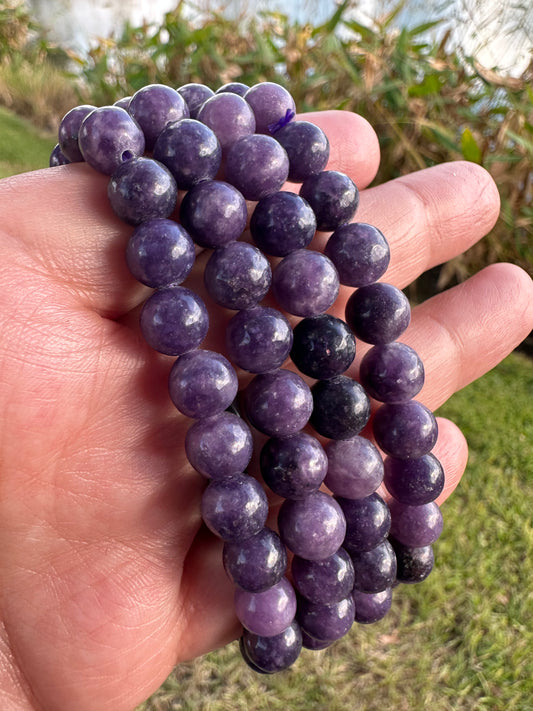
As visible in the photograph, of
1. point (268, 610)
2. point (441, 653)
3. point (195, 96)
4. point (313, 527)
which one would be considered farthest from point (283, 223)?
point (441, 653)

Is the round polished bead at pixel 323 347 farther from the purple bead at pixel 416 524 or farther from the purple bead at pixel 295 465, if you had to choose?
the purple bead at pixel 416 524

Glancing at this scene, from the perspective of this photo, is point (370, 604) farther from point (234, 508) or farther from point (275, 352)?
point (275, 352)

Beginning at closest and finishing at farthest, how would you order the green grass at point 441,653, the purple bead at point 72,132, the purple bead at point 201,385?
the purple bead at point 201,385, the purple bead at point 72,132, the green grass at point 441,653

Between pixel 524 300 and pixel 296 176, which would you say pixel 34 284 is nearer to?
pixel 296 176


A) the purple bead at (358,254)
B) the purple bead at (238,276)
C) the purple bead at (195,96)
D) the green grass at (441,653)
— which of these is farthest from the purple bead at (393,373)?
the green grass at (441,653)

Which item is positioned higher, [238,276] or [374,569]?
[238,276]

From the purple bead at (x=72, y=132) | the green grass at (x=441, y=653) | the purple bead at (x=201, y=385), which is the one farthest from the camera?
the green grass at (x=441, y=653)
